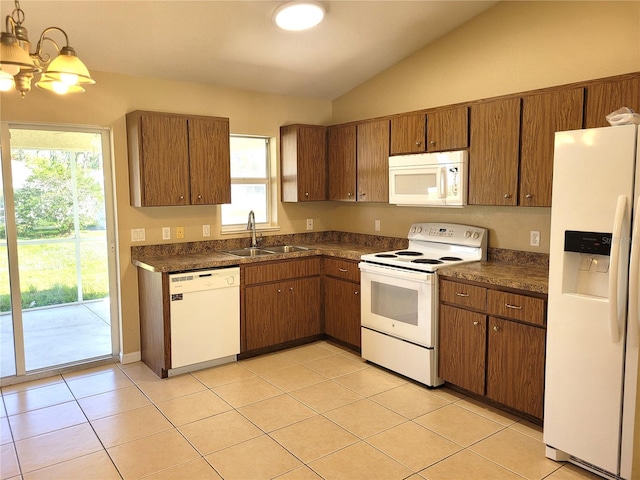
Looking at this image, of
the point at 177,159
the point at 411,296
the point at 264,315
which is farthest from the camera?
the point at 264,315

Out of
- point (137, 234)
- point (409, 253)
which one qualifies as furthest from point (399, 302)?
point (137, 234)

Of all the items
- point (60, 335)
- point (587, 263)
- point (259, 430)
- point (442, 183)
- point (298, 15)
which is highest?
point (298, 15)

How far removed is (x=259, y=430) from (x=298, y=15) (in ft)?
9.20

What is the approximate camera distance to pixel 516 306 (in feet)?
9.59

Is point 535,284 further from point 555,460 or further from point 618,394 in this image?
point 555,460

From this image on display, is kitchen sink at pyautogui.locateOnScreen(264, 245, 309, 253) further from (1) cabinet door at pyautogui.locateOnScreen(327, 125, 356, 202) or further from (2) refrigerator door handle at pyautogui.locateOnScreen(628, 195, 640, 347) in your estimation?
(2) refrigerator door handle at pyautogui.locateOnScreen(628, 195, 640, 347)

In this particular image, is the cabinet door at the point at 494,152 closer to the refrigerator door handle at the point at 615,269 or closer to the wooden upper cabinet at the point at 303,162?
the refrigerator door handle at the point at 615,269

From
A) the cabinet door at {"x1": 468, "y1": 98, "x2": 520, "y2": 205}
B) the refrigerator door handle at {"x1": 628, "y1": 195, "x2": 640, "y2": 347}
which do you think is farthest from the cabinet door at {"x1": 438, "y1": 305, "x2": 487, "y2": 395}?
the refrigerator door handle at {"x1": 628, "y1": 195, "x2": 640, "y2": 347}

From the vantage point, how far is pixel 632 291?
2.18 meters

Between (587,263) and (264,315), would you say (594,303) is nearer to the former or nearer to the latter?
(587,263)

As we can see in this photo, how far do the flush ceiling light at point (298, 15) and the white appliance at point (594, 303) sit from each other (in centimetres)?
189

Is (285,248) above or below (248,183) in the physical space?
below

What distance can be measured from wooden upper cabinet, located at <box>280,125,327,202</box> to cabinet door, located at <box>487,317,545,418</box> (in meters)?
2.36

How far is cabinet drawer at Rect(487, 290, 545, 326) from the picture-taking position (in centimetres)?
280
